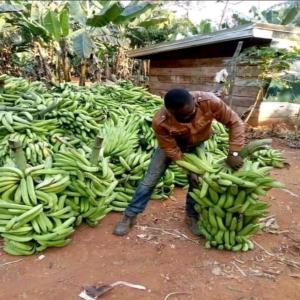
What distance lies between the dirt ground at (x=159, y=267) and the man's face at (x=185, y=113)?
1.34 m

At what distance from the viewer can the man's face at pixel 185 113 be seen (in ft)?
10.0

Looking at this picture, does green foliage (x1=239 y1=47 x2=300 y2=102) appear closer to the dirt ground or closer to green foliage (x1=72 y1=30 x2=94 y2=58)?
green foliage (x1=72 y1=30 x2=94 y2=58)

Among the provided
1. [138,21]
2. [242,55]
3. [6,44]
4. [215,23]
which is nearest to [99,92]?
[242,55]

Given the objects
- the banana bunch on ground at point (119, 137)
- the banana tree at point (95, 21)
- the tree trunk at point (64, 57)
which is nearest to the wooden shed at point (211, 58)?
the banana tree at point (95, 21)

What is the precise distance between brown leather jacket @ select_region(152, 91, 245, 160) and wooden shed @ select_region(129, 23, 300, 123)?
15.6ft

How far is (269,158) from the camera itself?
20.9 ft

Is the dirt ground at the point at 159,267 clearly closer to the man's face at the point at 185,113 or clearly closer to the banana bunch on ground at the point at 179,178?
the banana bunch on ground at the point at 179,178

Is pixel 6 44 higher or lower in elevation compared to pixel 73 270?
higher

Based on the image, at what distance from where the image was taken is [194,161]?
11.5 ft

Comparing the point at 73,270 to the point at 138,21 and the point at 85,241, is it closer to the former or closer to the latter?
the point at 85,241

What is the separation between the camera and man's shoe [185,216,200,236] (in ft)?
13.0

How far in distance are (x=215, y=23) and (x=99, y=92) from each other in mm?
15301

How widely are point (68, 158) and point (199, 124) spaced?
1531 mm

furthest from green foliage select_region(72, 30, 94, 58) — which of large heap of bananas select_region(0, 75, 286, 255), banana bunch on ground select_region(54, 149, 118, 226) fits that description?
banana bunch on ground select_region(54, 149, 118, 226)
